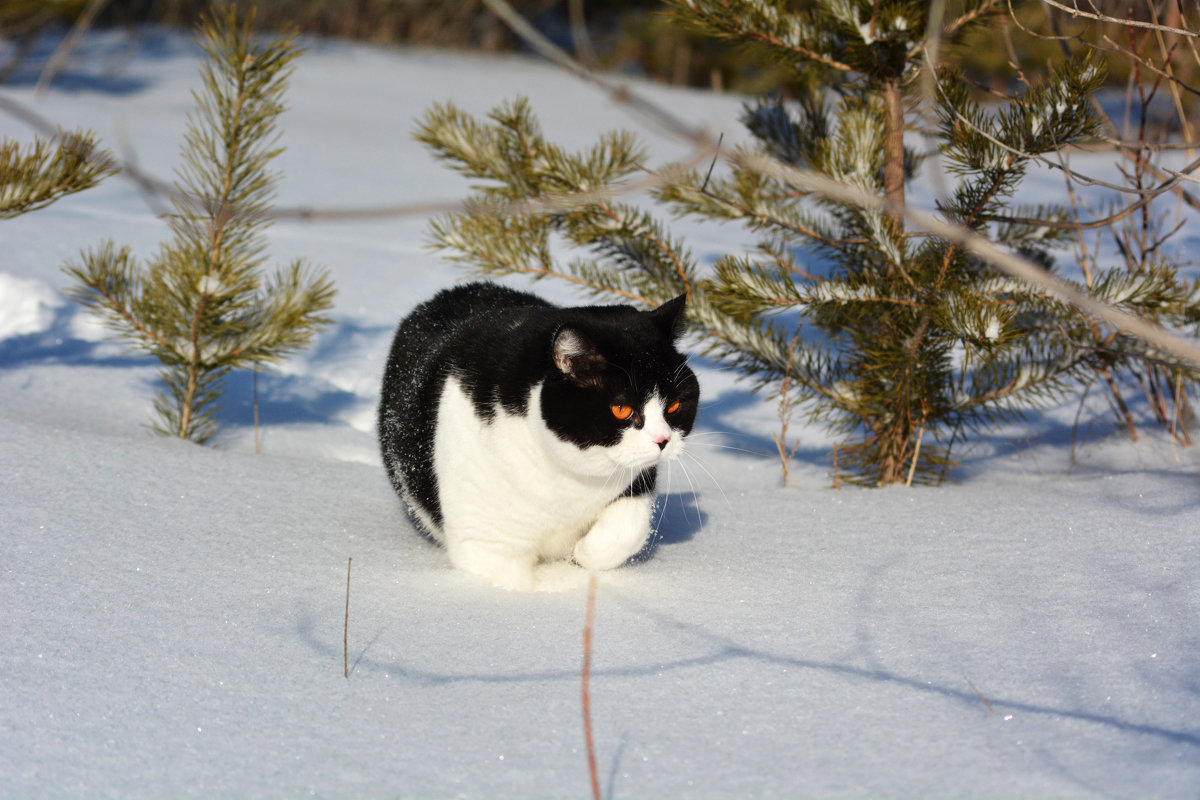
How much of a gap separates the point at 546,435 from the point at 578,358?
0.16 m

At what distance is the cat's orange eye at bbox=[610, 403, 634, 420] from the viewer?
1778 millimetres

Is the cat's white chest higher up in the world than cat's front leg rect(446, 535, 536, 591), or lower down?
higher up

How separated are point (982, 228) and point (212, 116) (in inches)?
74.8

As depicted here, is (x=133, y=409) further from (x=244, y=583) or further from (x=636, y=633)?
(x=636, y=633)

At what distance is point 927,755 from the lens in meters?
1.21

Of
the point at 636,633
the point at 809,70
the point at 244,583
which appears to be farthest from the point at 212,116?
the point at 636,633

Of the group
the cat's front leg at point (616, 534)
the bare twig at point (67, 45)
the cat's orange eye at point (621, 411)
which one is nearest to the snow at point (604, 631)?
the cat's front leg at point (616, 534)

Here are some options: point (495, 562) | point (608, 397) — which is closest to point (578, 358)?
point (608, 397)

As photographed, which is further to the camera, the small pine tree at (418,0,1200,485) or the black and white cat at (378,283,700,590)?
the small pine tree at (418,0,1200,485)

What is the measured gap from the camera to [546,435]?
180cm

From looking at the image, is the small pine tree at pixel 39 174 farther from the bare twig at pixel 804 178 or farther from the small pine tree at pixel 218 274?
the bare twig at pixel 804 178

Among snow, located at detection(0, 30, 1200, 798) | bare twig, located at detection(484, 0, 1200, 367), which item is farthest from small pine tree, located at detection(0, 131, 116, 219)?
bare twig, located at detection(484, 0, 1200, 367)

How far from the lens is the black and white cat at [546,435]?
178 cm

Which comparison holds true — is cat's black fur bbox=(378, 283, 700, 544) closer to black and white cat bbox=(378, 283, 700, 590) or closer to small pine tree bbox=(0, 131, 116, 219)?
black and white cat bbox=(378, 283, 700, 590)
